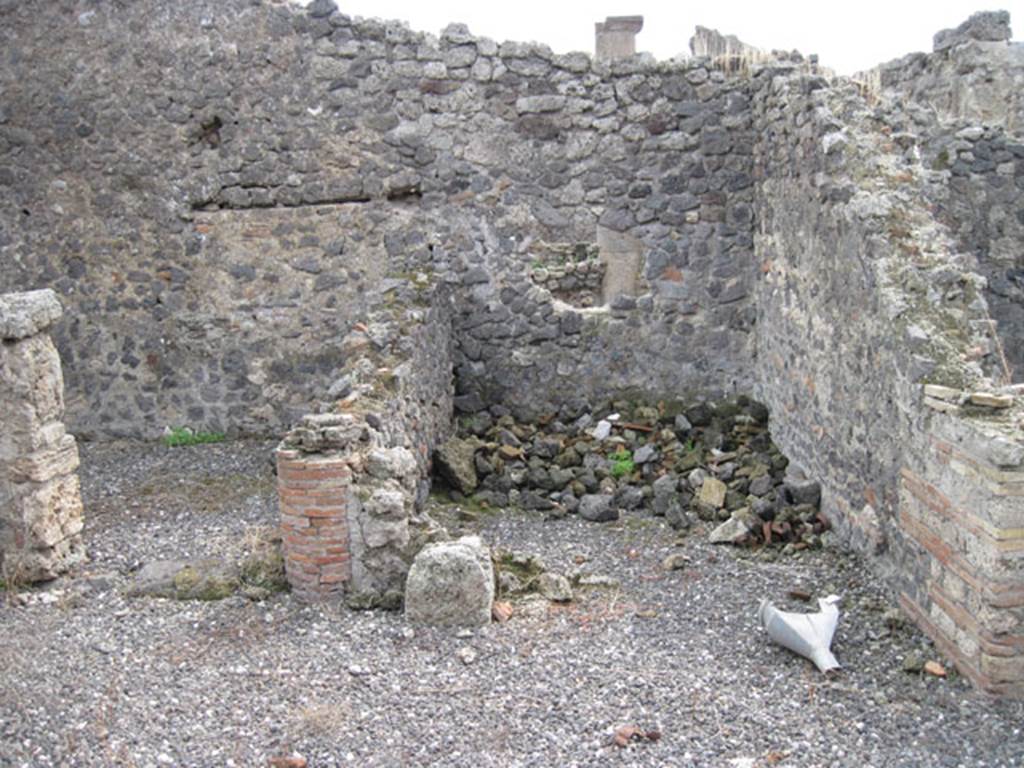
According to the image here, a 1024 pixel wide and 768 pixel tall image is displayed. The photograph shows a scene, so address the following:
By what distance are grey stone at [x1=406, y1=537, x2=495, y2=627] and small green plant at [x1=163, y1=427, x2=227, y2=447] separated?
4.61 metres

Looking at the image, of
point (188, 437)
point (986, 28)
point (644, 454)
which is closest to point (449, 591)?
point (644, 454)

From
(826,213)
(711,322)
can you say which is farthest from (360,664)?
(711,322)

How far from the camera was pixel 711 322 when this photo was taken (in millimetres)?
9250

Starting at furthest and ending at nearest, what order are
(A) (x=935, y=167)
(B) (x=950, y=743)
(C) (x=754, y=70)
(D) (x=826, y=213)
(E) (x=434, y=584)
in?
(A) (x=935, y=167) → (C) (x=754, y=70) → (D) (x=826, y=213) → (E) (x=434, y=584) → (B) (x=950, y=743)

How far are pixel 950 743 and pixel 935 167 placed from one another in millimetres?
6424

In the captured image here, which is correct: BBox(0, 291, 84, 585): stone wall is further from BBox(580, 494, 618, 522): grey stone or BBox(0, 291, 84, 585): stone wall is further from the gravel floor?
BBox(580, 494, 618, 522): grey stone

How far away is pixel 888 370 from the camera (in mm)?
6023

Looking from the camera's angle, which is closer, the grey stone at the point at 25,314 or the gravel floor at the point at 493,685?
the gravel floor at the point at 493,685

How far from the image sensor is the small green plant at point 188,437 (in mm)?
9562

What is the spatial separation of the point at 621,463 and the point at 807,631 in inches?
127

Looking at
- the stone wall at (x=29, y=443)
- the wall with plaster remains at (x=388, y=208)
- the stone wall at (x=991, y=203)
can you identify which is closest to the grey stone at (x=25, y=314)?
the stone wall at (x=29, y=443)

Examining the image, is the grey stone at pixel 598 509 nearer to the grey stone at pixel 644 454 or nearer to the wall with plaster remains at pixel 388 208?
the grey stone at pixel 644 454

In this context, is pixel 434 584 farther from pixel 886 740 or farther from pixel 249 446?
pixel 249 446

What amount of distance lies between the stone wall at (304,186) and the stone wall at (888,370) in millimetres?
704
